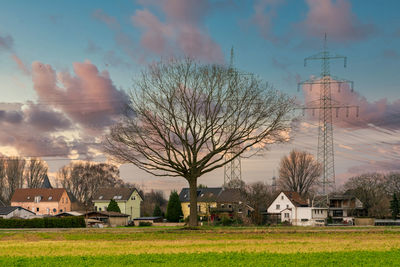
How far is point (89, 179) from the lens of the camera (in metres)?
134

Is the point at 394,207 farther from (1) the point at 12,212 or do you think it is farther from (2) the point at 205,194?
(1) the point at 12,212

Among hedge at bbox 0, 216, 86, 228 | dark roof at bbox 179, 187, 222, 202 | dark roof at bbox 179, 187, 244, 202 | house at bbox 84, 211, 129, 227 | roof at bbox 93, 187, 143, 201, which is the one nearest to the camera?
hedge at bbox 0, 216, 86, 228

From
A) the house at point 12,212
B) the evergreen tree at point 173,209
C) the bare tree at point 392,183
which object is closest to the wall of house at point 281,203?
the evergreen tree at point 173,209

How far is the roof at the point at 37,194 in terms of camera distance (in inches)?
4771

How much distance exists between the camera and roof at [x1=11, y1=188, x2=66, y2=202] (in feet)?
398

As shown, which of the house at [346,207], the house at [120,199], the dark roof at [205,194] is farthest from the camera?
the house at [120,199]

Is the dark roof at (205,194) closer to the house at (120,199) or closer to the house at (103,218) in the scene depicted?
the house at (120,199)

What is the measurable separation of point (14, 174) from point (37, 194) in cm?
1323

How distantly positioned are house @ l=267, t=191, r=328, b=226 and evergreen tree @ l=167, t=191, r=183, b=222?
20.5 metres

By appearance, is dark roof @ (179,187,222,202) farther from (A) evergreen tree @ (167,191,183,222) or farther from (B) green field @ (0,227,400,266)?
(B) green field @ (0,227,400,266)

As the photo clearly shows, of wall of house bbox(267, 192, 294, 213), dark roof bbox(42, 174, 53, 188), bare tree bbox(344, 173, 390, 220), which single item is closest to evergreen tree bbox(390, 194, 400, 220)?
bare tree bbox(344, 173, 390, 220)

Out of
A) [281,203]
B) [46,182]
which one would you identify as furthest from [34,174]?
[281,203]

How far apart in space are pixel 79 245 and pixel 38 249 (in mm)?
2783

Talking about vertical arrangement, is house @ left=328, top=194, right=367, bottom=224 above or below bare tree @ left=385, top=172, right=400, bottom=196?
below
